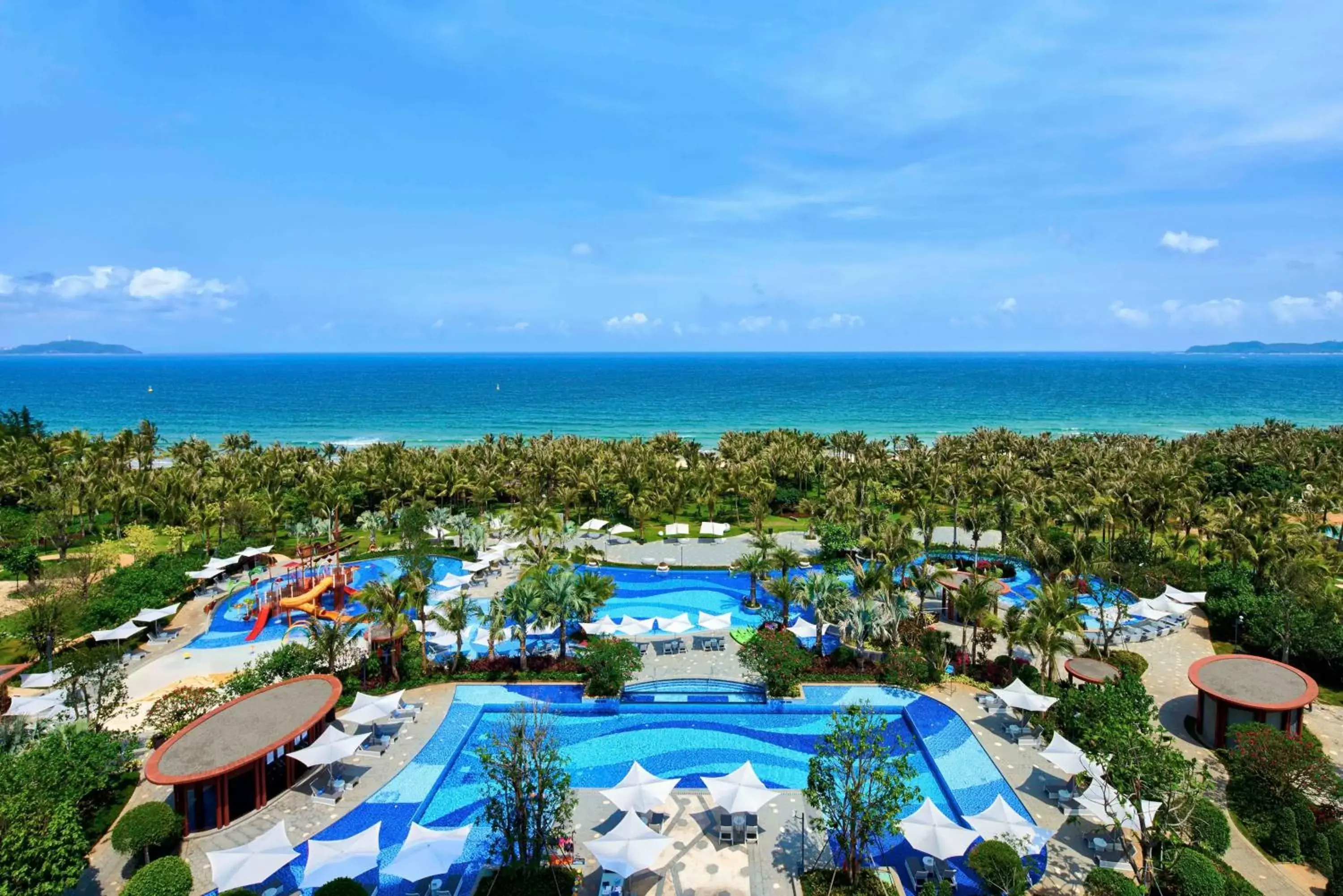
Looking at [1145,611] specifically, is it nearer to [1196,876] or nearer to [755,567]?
[755,567]

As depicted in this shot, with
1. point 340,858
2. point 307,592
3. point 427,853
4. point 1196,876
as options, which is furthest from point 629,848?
point 307,592

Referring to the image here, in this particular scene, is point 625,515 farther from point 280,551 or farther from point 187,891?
point 187,891

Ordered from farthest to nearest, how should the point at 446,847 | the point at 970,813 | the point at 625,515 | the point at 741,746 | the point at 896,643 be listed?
the point at 625,515 → the point at 896,643 → the point at 741,746 → the point at 970,813 → the point at 446,847

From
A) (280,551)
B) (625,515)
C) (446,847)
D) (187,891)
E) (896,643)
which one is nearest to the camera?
(187,891)

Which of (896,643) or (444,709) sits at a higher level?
(896,643)

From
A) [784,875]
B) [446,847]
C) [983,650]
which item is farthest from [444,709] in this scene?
[983,650]

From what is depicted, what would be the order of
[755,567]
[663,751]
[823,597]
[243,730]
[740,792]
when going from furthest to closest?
[755,567], [823,597], [663,751], [243,730], [740,792]

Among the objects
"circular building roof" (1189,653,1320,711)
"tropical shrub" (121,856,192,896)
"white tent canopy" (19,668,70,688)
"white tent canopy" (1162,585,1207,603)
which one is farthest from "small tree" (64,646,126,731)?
"white tent canopy" (1162,585,1207,603)
